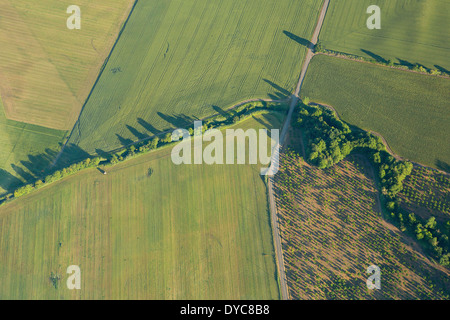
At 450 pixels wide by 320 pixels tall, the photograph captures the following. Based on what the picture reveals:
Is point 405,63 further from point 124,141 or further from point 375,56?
point 124,141

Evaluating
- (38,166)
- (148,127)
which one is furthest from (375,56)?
(38,166)

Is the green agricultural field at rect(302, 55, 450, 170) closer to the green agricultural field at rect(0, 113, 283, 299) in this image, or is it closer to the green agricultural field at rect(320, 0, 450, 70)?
the green agricultural field at rect(320, 0, 450, 70)

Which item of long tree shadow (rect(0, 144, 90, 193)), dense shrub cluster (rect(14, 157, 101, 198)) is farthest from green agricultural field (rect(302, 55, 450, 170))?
long tree shadow (rect(0, 144, 90, 193))

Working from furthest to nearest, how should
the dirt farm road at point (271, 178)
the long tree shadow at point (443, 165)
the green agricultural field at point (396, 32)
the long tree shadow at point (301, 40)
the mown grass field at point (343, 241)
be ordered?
1. the long tree shadow at point (301, 40)
2. the green agricultural field at point (396, 32)
3. the long tree shadow at point (443, 165)
4. the dirt farm road at point (271, 178)
5. the mown grass field at point (343, 241)

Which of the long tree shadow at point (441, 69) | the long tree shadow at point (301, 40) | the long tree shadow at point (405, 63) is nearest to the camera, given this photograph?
the long tree shadow at point (441, 69)

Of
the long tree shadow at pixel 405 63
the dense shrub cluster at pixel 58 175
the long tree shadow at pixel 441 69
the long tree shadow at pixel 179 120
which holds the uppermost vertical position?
the long tree shadow at pixel 405 63

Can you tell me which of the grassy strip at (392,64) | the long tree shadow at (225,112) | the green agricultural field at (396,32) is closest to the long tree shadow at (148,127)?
the long tree shadow at (225,112)

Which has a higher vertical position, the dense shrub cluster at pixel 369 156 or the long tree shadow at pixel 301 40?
the long tree shadow at pixel 301 40

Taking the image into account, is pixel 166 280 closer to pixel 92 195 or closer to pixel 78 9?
pixel 92 195

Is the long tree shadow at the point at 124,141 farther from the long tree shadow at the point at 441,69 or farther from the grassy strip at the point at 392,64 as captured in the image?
the long tree shadow at the point at 441,69
